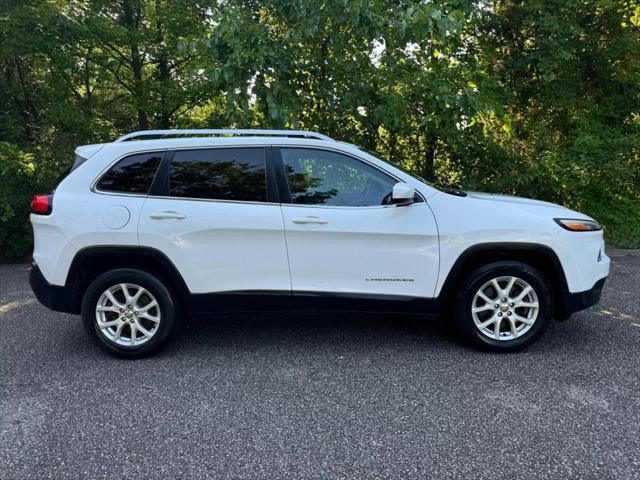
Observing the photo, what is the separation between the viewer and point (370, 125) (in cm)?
681

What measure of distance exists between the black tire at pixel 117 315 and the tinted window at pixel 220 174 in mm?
707

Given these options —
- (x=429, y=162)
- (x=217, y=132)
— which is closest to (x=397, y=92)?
(x=429, y=162)

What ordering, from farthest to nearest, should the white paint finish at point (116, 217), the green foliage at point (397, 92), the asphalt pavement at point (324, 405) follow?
the green foliage at point (397, 92) → the white paint finish at point (116, 217) → the asphalt pavement at point (324, 405)

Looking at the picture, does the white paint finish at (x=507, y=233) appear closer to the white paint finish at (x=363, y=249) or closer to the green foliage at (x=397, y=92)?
the white paint finish at (x=363, y=249)

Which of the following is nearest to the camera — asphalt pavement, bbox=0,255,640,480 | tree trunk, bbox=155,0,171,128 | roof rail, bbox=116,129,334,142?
asphalt pavement, bbox=0,255,640,480

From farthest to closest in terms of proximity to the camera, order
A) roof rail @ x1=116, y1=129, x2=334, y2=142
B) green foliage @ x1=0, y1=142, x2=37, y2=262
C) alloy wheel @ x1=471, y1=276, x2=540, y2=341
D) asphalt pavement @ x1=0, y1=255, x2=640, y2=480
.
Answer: green foliage @ x1=0, y1=142, x2=37, y2=262
roof rail @ x1=116, y1=129, x2=334, y2=142
alloy wheel @ x1=471, y1=276, x2=540, y2=341
asphalt pavement @ x1=0, y1=255, x2=640, y2=480

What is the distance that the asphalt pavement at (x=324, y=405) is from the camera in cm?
240

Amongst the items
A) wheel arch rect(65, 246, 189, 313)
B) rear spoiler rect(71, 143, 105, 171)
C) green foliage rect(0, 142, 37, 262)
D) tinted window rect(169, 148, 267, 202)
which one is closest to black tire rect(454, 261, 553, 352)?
tinted window rect(169, 148, 267, 202)

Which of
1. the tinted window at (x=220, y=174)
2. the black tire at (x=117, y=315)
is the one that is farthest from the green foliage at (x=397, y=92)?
the black tire at (x=117, y=315)

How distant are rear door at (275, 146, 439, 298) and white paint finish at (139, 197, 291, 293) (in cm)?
14

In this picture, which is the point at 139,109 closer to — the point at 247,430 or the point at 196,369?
the point at 196,369

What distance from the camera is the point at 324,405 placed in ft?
9.70

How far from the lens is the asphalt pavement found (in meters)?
2.40

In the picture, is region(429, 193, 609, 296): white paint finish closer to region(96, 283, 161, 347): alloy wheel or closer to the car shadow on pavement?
the car shadow on pavement
